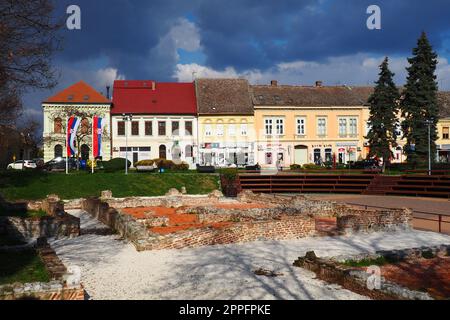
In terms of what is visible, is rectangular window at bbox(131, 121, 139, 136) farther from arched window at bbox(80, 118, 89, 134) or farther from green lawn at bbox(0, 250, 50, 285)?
green lawn at bbox(0, 250, 50, 285)

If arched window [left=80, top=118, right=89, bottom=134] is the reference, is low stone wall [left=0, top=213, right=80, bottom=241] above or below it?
below

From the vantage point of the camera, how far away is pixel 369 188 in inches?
1340

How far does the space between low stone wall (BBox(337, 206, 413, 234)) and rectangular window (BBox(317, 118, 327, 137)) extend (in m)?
43.0

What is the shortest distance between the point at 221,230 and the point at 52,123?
4697 cm

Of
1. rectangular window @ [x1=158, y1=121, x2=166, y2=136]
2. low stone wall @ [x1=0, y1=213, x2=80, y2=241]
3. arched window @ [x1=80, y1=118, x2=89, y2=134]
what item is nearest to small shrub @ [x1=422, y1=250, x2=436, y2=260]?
low stone wall @ [x1=0, y1=213, x2=80, y2=241]

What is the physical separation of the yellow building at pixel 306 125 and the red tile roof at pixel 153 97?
914cm

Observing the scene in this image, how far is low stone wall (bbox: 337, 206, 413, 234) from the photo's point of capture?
16609 mm

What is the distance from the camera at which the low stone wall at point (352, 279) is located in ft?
26.1

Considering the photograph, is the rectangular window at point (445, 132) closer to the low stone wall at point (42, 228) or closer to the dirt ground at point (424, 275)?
the dirt ground at point (424, 275)

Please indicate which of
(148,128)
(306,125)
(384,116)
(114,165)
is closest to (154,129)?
(148,128)

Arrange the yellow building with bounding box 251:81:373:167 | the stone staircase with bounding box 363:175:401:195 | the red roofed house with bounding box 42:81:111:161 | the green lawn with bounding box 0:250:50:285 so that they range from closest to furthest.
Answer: the green lawn with bounding box 0:250:50:285, the stone staircase with bounding box 363:175:401:195, the red roofed house with bounding box 42:81:111:161, the yellow building with bounding box 251:81:373:167
